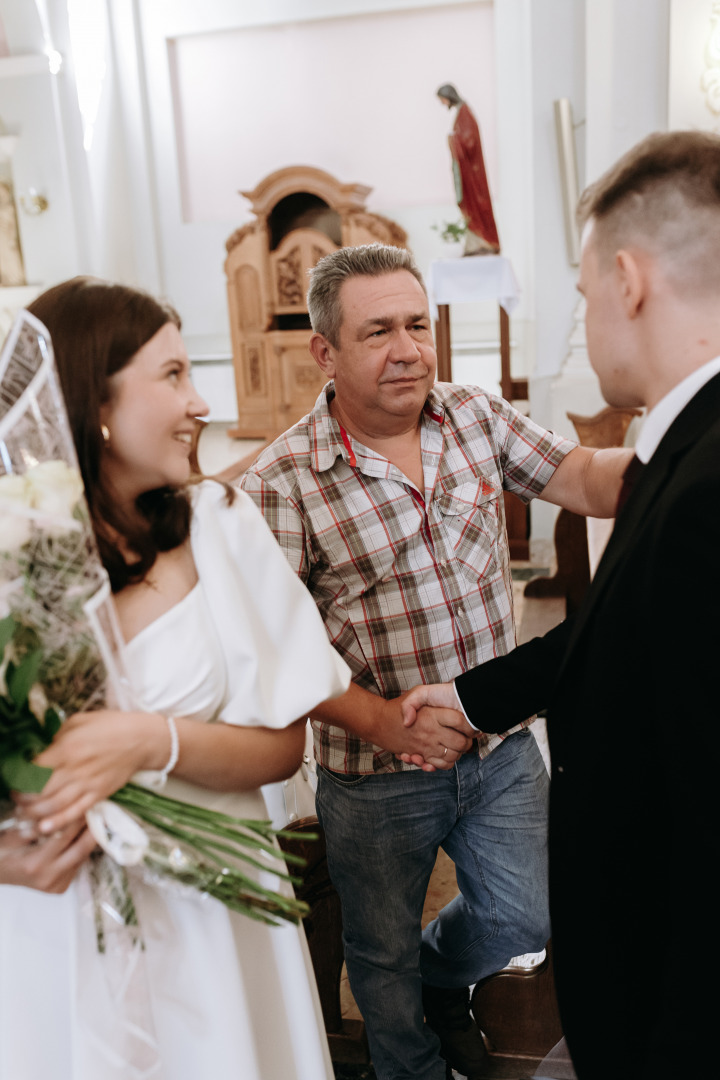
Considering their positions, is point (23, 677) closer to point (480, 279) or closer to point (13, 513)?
point (13, 513)

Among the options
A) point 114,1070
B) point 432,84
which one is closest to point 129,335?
point 114,1070

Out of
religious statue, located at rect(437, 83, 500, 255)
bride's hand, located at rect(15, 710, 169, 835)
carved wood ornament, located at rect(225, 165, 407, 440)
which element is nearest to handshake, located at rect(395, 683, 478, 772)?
bride's hand, located at rect(15, 710, 169, 835)

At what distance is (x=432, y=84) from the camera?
35.4 feet

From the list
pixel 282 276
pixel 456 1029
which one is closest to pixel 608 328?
pixel 456 1029

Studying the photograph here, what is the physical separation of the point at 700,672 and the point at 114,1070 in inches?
36.2

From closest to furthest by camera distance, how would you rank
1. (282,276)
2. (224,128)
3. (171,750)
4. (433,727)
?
(171,750) < (433,727) < (282,276) < (224,128)

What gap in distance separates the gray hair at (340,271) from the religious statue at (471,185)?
195 inches

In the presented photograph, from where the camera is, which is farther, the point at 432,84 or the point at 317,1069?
the point at 432,84

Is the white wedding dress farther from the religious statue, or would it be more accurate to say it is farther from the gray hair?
the religious statue

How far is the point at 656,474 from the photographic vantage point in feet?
4.03

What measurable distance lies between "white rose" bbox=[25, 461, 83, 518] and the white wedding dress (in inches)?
10.8

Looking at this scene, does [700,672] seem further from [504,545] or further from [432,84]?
[432,84]

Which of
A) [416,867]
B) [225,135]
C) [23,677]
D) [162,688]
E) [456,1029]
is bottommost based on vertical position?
[456,1029]

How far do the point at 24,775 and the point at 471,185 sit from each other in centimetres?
662
